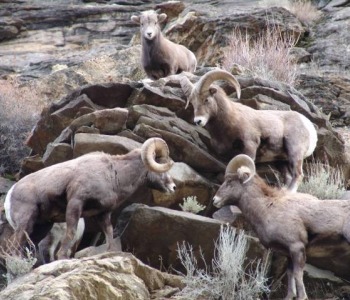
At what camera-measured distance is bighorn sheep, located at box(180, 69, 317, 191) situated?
37.4 ft

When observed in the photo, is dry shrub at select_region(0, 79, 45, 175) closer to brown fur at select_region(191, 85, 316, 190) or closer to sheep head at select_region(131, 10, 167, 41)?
sheep head at select_region(131, 10, 167, 41)

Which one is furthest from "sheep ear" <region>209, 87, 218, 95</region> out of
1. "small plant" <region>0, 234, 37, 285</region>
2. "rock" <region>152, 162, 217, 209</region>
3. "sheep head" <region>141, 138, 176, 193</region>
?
"small plant" <region>0, 234, 37, 285</region>

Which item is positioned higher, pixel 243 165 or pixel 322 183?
pixel 243 165

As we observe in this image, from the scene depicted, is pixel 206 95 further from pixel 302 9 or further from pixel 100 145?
pixel 302 9

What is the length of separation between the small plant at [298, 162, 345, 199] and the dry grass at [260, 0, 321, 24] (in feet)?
34.5

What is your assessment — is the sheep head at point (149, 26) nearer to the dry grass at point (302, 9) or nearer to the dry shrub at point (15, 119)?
the dry shrub at point (15, 119)

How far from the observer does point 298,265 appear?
940cm

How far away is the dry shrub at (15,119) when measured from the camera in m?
15.3

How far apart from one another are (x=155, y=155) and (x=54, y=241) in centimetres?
179

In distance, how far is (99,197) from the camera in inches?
394

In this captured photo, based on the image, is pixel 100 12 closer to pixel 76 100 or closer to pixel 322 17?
pixel 322 17

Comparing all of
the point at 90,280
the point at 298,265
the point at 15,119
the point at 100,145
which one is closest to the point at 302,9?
the point at 15,119

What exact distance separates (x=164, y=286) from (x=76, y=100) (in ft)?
15.4

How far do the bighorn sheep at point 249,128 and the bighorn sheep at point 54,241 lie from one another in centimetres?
227
